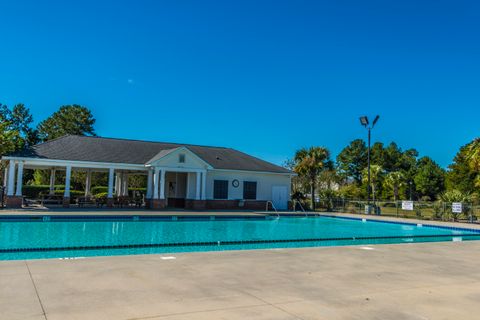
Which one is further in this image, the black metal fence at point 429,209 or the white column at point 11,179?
the black metal fence at point 429,209

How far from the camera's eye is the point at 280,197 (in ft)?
100

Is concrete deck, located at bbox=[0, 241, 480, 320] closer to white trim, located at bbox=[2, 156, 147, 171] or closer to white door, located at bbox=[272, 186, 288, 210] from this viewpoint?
white trim, located at bbox=[2, 156, 147, 171]

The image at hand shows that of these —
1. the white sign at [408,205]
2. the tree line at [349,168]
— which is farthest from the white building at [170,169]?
the white sign at [408,205]

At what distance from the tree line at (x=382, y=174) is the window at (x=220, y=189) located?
21.2 ft

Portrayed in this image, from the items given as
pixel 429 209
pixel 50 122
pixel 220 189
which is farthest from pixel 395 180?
pixel 50 122

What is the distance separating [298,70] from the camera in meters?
28.5

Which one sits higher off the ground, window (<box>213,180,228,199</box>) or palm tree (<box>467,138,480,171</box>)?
palm tree (<box>467,138,480,171</box>)

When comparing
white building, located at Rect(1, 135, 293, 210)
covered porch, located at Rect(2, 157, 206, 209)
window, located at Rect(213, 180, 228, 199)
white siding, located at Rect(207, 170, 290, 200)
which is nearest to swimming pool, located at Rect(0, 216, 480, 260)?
covered porch, located at Rect(2, 157, 206, 209)

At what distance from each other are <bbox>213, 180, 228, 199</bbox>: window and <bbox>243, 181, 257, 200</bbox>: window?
145cm

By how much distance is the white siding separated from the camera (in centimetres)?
2803

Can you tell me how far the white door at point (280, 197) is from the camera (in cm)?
3028

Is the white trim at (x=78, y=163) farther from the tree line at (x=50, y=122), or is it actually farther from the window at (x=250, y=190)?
the tree line at (x=50, y=122)

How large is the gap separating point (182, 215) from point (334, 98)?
17059mm

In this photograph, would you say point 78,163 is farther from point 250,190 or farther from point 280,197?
point 280,197
